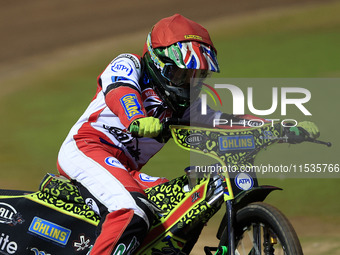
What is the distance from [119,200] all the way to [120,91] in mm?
683

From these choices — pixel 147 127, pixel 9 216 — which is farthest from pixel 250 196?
pixel 9 216

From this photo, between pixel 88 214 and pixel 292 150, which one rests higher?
pixel 292 150

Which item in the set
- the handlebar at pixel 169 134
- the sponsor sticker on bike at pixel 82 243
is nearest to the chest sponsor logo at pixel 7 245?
the sponsor sticker on bike at pixel 82 243

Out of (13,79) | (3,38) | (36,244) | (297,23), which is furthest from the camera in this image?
(3,38)

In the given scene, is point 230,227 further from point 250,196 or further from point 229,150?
point 229,150

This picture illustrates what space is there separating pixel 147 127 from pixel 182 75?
702mm

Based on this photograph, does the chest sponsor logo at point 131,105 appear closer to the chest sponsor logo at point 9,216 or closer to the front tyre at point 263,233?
the front tyre at point 263,233

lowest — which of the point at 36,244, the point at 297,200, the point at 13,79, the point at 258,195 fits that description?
the point at 36,244

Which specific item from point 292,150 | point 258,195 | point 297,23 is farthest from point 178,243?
point 297,23

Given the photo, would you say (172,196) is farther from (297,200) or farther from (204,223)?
(297,200)

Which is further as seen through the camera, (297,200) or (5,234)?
(297,200)

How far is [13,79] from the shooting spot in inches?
579

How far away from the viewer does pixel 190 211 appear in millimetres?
4148

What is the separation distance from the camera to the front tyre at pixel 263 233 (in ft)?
12.6
